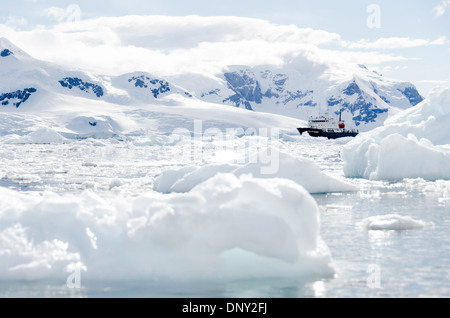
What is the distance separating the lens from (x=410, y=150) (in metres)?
22.7

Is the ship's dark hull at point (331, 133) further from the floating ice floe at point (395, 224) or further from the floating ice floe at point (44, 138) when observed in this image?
the floating ice floe at point (395, 224)

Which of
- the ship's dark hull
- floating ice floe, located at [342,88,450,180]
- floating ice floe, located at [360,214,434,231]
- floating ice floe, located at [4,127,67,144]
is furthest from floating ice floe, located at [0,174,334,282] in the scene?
the ship's dark hull

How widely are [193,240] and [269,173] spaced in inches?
389

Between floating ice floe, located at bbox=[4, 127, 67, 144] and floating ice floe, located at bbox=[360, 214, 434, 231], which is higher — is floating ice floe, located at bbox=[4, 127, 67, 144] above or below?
above

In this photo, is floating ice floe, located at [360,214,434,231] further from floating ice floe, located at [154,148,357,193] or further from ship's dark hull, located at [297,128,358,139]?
ship's dark hull, located at [297,128,358,139]

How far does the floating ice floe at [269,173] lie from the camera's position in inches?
704

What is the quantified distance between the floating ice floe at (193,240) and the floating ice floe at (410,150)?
15362 millimetres

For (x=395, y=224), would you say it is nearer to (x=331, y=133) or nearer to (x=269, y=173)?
(x=269, y=173)

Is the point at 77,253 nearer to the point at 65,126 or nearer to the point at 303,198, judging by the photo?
the point at 303,198

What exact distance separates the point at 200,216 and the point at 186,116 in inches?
5932

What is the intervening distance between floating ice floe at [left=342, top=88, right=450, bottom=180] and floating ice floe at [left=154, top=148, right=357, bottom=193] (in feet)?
15.3

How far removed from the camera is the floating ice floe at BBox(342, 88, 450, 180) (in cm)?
2272

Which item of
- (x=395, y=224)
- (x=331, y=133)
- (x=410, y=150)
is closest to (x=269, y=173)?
(x=395, y=224)
